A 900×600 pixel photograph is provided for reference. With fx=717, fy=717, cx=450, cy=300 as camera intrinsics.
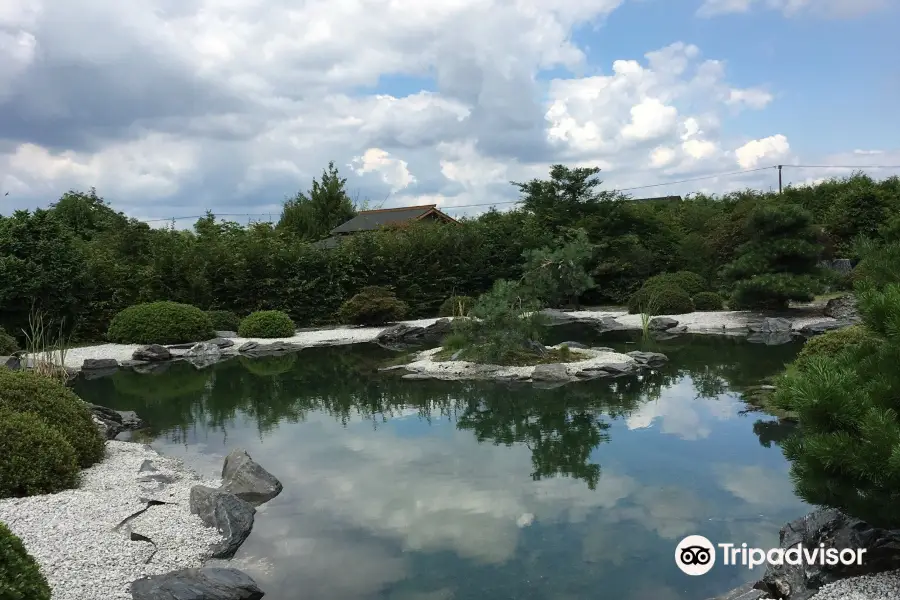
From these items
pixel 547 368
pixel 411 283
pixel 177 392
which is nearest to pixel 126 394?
pixel 177 392

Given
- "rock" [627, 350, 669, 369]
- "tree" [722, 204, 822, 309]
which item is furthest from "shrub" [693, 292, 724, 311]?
"rock" [627, 350, 669, 369]

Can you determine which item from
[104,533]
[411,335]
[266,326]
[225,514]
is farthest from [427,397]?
[266,326]

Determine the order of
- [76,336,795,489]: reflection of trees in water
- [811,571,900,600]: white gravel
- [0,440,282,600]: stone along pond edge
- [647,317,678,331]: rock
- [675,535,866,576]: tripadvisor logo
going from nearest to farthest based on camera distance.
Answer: [811,571,900,600]: white gravel < [675,535,866,576]: tripadvisor logo < [0,440,282,600]: stone along pond edge < [76,336,795,489]: reflection of trees in water < [647,317,678,331]: rock

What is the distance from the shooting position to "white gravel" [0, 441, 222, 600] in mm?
3832

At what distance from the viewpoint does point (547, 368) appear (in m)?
10.2

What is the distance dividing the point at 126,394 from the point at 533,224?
45.4ft

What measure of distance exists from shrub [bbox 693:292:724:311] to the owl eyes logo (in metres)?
14.3

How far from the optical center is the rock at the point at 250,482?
221 inches

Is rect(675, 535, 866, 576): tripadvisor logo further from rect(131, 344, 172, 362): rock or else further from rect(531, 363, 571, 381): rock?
rect(131, 344, 172, 362): rock

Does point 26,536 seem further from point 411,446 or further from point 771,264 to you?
point 771,264

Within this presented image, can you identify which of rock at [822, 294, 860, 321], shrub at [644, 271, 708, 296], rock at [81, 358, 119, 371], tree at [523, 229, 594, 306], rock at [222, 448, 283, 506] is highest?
tree at [523, 229, 594, 306]

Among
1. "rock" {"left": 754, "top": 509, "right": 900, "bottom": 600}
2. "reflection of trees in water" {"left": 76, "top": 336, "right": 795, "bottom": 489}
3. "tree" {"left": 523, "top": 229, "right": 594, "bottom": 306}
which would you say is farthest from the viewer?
"tree" {"left": 523, "top": 229, "right": 594, "bottom": 306}

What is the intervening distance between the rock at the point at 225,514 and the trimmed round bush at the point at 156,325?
408 inches

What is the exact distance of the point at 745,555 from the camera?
4.30 meters
